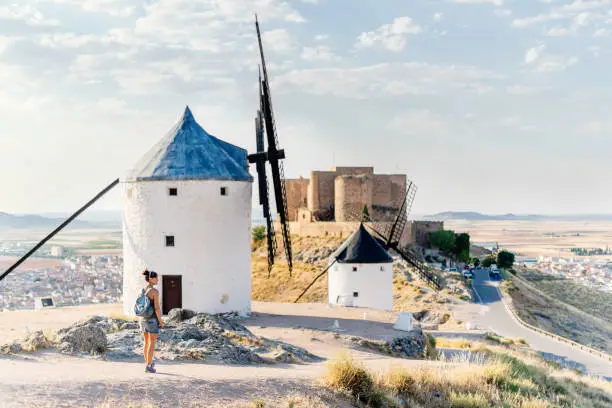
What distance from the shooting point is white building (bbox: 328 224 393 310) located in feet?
71.7

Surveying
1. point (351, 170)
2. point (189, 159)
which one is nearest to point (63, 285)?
point (189, 159)

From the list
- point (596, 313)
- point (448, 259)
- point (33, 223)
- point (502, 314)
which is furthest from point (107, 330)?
point (596, 313)

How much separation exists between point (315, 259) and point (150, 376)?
110 ft

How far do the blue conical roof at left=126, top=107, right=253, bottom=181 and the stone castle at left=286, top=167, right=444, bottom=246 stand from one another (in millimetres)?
24848

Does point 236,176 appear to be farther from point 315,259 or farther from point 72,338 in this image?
point 315,259

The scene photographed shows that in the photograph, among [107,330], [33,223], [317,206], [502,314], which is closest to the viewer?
[107,330]

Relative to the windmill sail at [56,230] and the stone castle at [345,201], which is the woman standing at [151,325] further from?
the stone castle at [345,201]

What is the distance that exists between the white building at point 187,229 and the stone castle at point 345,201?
25.3 m

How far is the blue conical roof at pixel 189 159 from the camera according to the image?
16.5 meters

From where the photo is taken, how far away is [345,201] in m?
46.2

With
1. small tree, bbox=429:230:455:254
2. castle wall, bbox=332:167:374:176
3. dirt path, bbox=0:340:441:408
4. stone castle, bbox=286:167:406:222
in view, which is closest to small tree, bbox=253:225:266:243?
stone castle, bbox=286:167:406:222

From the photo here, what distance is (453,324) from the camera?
87.8 ft

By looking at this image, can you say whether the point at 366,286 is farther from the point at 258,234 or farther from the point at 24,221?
the point at 258,234

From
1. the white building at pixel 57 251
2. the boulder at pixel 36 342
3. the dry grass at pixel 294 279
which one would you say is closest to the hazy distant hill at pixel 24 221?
the white building at pixel 57 251
